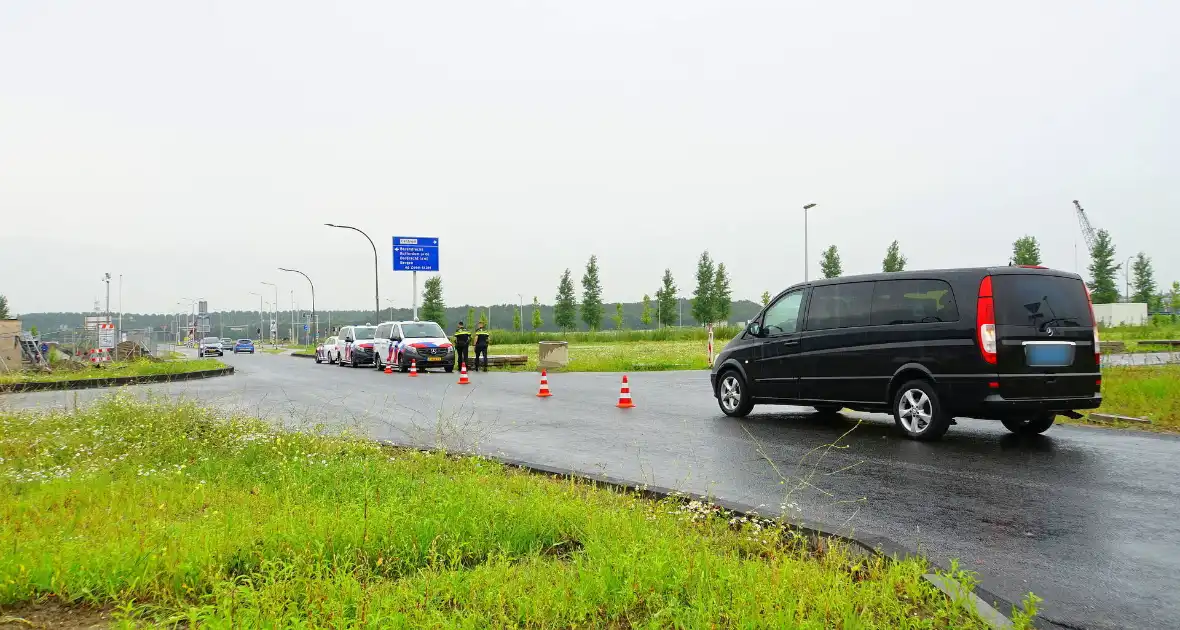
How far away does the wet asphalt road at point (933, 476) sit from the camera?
4.03 meters

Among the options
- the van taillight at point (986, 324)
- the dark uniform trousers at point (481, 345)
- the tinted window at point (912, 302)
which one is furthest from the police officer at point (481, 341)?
the van taillight at point (986, 324)

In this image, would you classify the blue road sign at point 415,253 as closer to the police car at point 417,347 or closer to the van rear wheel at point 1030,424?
the police car at point 417,347

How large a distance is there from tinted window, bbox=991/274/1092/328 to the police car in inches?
867

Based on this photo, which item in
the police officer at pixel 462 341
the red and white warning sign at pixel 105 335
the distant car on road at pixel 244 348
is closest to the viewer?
the police officer at pixel 462 341

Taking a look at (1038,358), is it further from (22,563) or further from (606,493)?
(22,563)

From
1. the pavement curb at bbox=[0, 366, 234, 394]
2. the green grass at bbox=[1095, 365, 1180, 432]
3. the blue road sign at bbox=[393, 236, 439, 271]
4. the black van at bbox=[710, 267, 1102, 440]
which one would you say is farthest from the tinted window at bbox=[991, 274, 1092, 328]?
the blue road sign at bbox=[393, 236, 439, 271]

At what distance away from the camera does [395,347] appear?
2892 cm

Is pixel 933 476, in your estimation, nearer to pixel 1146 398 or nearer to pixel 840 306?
pixel 840 306

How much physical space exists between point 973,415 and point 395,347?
935 inches

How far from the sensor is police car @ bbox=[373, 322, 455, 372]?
27.9 meters

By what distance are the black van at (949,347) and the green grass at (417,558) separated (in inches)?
187

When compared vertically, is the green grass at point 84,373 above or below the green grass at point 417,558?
below

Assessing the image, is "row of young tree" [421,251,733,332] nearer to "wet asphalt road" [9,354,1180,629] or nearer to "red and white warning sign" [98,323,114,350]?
"red and white warning sign" [98,323,114,350]

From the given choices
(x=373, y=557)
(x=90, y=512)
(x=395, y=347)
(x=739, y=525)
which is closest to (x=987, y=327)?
(x=739, y=525)
